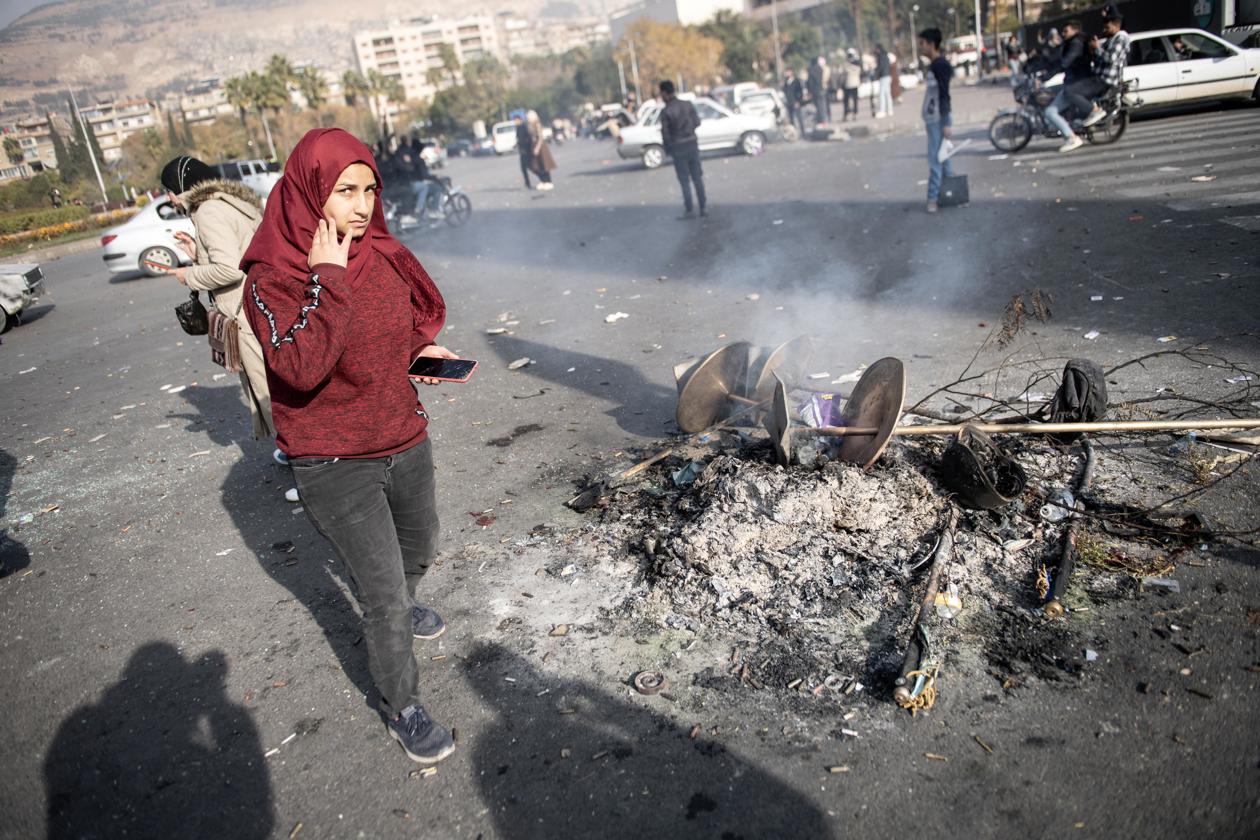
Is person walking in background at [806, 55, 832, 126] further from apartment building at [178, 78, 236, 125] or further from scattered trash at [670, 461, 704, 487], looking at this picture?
apartment building at [178, 78, 236, 125]

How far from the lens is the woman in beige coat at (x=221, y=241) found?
13.7 feet

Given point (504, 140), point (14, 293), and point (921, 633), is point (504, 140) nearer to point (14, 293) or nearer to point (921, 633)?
point (14, 293)

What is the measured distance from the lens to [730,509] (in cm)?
341

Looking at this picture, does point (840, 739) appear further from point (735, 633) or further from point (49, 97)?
point (49, 97)

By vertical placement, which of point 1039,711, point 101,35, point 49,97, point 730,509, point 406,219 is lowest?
point 1039,711

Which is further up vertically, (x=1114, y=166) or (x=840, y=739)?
(x=1114, y=166)

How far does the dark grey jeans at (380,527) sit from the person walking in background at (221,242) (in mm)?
2025

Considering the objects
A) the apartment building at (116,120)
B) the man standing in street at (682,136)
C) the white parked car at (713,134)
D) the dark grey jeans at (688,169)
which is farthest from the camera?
the white parked car at (713,134)

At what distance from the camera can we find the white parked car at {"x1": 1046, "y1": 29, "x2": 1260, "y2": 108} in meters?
14.4

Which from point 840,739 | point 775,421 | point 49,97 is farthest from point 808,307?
point 49,97

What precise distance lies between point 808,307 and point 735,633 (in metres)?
4.62

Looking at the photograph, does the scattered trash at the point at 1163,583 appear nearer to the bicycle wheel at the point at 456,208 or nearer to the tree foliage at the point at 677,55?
the bicycle wheel at the point at 456,208

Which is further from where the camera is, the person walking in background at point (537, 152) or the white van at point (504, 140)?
the white van at point (504, 140)

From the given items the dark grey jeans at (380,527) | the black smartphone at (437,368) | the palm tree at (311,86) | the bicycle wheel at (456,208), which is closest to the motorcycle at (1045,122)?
the bicycle wheel at (456,208)
